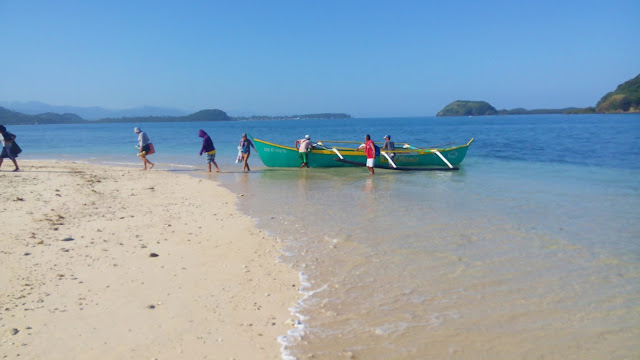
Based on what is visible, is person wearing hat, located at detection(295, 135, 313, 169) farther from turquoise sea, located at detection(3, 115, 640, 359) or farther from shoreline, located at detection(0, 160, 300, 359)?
shoreline, located at detection(0, 160, 300, 359)

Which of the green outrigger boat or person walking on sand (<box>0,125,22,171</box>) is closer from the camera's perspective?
person walking on sand (<box>0,125,22,171</box>)

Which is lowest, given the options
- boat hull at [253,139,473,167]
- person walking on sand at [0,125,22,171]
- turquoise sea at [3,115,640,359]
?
turquoise sea at [3,115,640,359]

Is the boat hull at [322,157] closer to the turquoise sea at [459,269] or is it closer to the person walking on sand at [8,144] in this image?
the turquoise sea at [459,269]

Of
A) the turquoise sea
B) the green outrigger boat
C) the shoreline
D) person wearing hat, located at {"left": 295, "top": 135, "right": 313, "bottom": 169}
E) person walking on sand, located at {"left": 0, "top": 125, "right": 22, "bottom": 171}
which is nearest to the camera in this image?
the shoreline

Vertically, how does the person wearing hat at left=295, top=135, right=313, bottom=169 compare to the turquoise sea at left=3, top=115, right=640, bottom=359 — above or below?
above

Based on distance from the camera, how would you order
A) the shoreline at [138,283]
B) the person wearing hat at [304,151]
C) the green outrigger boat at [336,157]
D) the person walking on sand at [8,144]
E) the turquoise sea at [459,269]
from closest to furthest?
the shoreline at [138,283], the turquoise sea at [459,269], the person walking on sand at [8,144], the green outrigger boat at [336,157], the person wearing hat at [304,151]

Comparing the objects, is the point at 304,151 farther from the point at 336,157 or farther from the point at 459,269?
the point at 459,269

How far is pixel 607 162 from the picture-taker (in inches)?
824

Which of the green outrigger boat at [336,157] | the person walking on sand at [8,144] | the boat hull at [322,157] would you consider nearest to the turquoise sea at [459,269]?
the green outrigger boat at [336,157]

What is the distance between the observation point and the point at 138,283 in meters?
5.43

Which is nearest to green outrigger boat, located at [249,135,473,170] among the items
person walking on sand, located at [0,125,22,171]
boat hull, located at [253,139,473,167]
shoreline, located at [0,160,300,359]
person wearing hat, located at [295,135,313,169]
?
boat hull, located at [253,139,473,167]

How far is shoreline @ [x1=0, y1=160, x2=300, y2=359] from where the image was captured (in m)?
4.07

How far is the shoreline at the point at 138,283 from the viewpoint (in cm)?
407

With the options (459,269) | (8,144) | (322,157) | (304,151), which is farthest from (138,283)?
(322,157)
